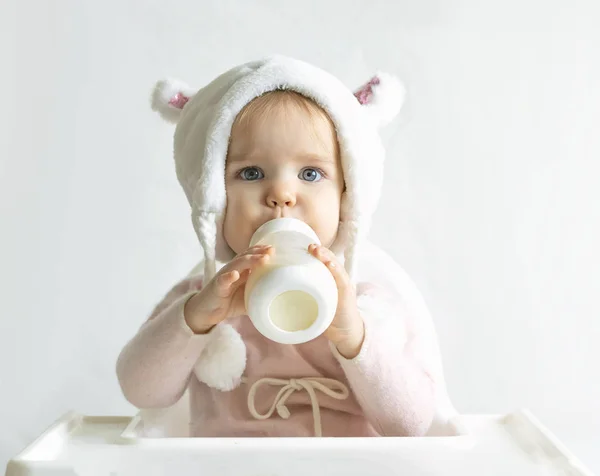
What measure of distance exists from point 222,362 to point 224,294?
0.57 ft

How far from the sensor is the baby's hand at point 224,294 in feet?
2.58

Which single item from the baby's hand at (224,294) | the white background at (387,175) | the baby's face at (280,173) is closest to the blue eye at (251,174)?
the baby's face at (280,173)

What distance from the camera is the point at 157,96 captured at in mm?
1093

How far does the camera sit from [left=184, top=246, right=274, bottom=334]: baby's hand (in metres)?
0.79

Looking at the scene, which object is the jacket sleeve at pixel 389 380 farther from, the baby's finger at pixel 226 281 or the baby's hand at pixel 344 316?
the baby's finger at pixel 226 281

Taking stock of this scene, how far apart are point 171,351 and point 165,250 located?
76cm

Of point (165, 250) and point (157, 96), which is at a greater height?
point (157, 96)

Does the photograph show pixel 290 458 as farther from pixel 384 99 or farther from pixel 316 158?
pixel 384 99

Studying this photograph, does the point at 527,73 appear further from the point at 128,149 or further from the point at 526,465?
the point at 526,465

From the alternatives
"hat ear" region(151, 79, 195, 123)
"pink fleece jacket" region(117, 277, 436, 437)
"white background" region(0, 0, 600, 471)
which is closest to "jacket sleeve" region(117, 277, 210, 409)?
"pink fleece jacket" region(117, 277, 436, 437)

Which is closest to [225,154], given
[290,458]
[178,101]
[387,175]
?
[178,101]

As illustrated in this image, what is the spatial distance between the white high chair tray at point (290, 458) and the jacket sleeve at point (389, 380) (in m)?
0.13

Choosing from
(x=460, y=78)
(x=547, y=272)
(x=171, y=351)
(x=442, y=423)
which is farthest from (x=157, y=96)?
(x=547, y=272)

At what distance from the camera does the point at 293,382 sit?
1.00m
